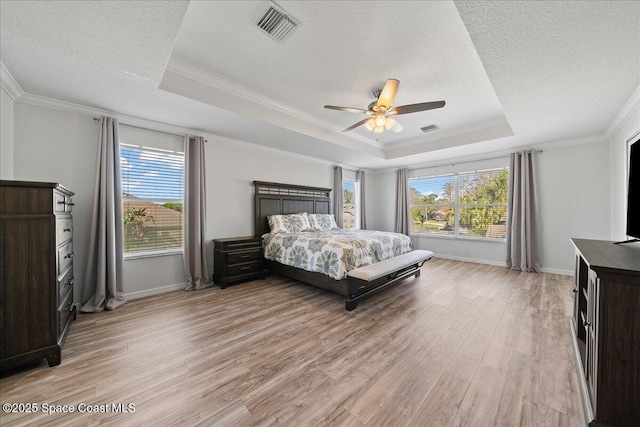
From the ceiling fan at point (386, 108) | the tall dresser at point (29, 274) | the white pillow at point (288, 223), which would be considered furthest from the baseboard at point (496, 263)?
the tall dresser at point (29, 274)

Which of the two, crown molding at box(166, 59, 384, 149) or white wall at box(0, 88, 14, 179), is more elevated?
crown molding at box(166, 59, 384, 149)

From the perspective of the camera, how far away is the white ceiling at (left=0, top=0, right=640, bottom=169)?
1579 mm

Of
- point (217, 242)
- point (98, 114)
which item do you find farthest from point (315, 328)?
point (98, 114)

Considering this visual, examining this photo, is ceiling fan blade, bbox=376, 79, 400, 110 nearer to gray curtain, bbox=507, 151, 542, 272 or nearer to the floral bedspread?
the floral bedspread

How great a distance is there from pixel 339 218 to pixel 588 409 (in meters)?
4.89

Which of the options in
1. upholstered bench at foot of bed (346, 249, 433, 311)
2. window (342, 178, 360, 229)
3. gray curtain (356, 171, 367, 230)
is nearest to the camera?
upholstered bench at foot of bed (346, 249, 433, 311)

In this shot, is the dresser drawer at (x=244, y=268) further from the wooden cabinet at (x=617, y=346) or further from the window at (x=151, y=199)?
the wooden cabinet at (x=617, y=346)

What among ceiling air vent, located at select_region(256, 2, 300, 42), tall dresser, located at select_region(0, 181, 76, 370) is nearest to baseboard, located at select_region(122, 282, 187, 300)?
tall dresser, located at select_region(0, 181, 76, 370)

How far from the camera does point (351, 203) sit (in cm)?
671

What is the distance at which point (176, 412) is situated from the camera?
4.52ft

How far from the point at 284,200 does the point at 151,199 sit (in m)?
2.29

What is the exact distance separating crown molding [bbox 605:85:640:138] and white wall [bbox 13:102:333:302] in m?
4.82

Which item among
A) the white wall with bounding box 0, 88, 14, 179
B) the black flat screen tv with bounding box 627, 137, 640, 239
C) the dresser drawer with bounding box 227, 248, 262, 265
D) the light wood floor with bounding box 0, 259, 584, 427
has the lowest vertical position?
the light wood floor with bounding box 0, 259, 584, 427

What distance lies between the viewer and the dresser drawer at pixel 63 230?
6.26 feet
